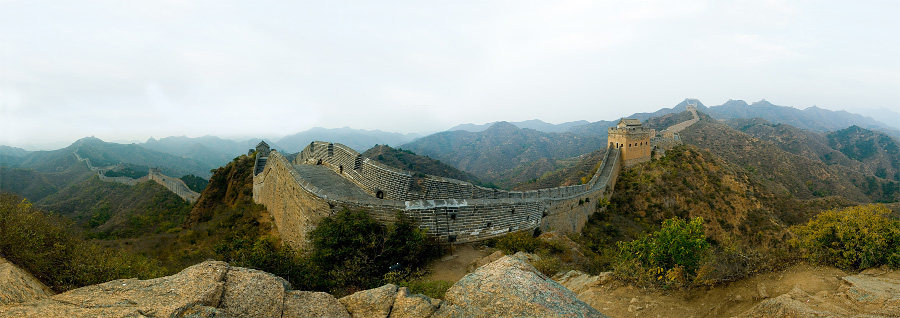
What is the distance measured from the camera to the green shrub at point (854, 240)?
558 centimetres

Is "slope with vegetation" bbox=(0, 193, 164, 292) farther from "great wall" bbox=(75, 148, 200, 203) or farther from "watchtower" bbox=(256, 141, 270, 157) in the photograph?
"great wall" bbox=(75, 148, 200, 203)

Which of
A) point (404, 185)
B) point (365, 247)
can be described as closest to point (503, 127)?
point (404, 185)

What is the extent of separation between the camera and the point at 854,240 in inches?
230

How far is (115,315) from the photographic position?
299cm

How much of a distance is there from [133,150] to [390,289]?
166795mm

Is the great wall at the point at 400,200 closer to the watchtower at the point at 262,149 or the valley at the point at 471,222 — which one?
the valley at the point at 471,222

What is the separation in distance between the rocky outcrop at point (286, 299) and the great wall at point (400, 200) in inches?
221

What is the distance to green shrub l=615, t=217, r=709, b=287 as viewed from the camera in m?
6.38

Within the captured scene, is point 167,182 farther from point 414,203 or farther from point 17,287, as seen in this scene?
point 17,287

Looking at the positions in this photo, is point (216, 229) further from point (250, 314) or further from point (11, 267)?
point (250, 314)

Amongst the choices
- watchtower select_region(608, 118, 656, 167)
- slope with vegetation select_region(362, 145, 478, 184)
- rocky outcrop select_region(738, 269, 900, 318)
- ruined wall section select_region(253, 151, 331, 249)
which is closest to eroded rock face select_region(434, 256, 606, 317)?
rocky outcrop select_region(738, 269, 900, 318)

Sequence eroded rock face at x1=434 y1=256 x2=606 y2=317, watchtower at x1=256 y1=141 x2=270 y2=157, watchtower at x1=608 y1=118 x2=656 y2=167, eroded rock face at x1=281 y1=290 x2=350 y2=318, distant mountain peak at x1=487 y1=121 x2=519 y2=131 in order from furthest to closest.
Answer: distant mountain peak at x1=487 y1=121 x2=519 y2=131 → watchtower at x1=608 y1=118 x2=656 y2=167 → watchtower at x1=256 y1=141 x2=270 y2=157 → eroded rock face at x1=281 y1=290 x2=350 y2=318 → eroded rock face at x1=434 y1=256 x2=606 y2=317

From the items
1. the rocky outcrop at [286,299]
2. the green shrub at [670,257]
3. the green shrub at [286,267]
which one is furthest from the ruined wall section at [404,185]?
the rocky outcrop at [286,299]

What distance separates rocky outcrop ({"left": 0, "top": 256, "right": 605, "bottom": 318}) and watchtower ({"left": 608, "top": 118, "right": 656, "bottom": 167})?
29.6 m
